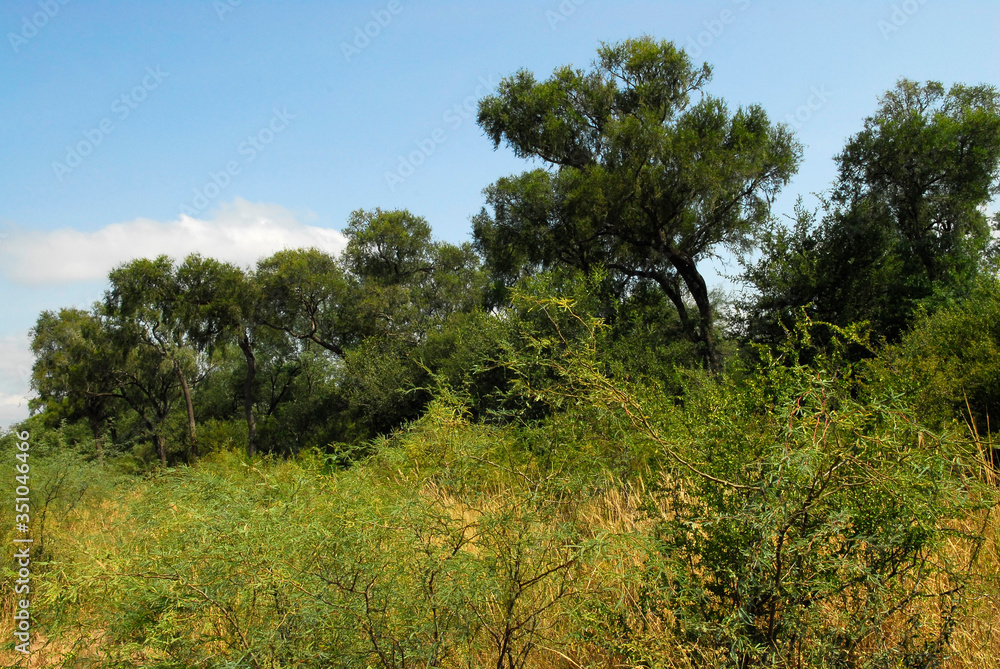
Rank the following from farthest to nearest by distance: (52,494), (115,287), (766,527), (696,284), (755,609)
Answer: (115,287)
(696,284)
(52,494)
(755,609)
(766,527)

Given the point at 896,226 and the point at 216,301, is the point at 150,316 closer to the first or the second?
the point at 216,301

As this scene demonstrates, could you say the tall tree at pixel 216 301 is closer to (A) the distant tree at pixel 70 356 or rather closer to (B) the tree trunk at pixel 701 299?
(A) the distant tree at pixel 70 356

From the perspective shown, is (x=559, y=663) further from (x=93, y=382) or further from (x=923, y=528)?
(x=93, y=382)

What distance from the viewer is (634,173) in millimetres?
17562

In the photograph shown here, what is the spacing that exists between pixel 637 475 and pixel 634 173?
49.6 feet

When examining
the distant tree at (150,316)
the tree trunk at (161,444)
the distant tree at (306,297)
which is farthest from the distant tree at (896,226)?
the tree trunk at (161,444)

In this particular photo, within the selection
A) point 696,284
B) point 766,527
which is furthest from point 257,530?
point 696,284

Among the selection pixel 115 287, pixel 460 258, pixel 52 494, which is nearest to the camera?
pixel 52 494

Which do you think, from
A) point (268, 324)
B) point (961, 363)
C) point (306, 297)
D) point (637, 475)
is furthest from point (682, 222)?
point (268, 324)

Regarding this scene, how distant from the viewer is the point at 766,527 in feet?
7.37

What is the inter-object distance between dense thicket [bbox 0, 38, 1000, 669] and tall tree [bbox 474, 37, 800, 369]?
92 millimetres

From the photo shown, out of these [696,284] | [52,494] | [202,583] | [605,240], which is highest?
[605,240]

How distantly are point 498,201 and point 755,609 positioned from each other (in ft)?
60.7

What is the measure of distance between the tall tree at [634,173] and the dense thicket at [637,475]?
0.30 ft
